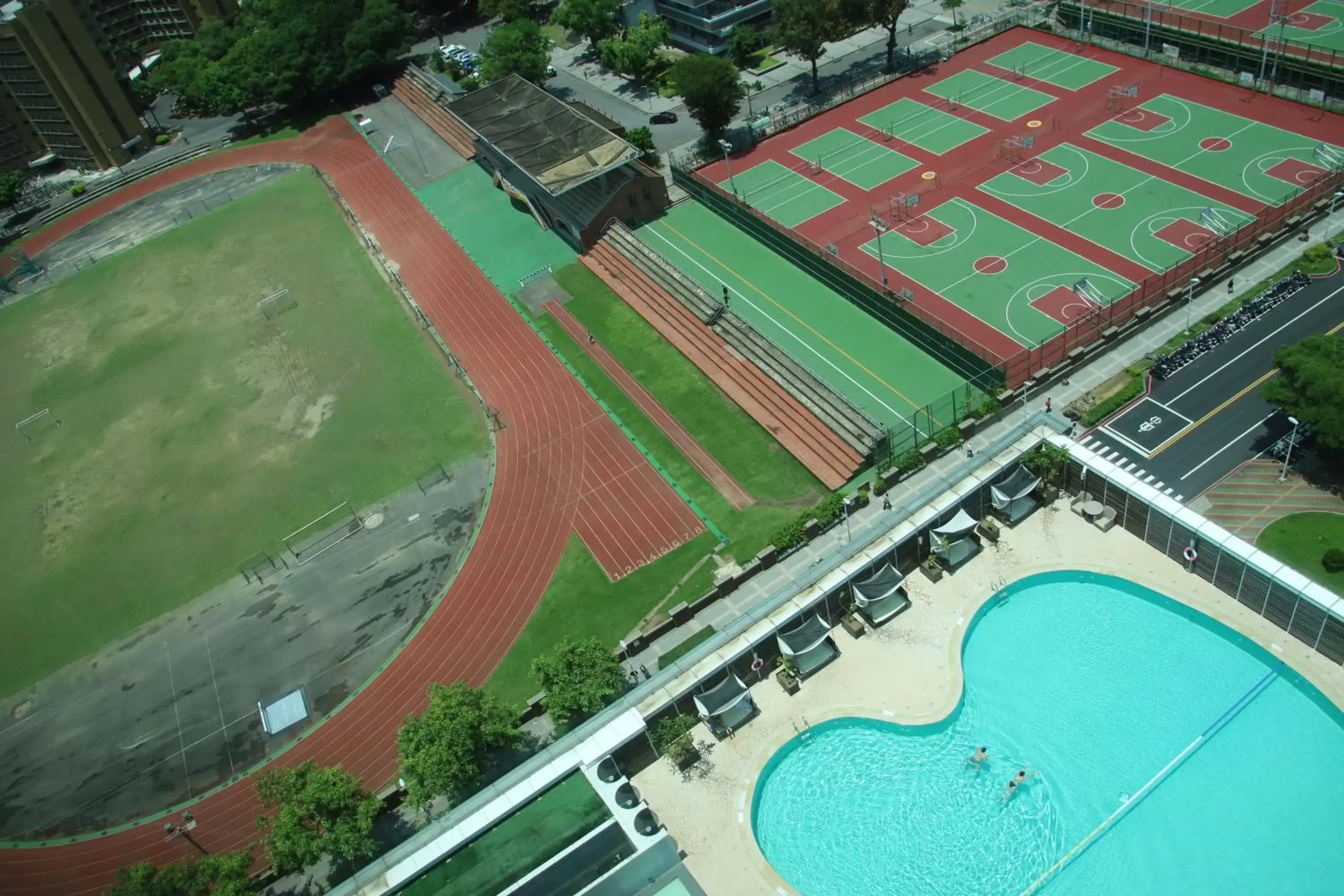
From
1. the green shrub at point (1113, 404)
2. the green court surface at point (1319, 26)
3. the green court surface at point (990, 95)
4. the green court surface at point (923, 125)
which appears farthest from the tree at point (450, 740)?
the green court surface at point (1319, 26)

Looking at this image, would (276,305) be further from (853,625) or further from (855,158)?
(853,625)

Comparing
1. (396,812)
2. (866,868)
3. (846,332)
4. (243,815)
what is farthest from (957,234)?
(243,815)

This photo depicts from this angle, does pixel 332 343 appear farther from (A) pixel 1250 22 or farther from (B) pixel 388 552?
(A) pixel 1250 22

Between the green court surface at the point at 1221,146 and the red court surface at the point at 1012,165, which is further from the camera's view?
the green court surface at the point at 1221,146

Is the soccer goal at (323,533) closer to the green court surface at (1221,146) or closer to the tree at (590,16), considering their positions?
the green court surface at (1221,146)

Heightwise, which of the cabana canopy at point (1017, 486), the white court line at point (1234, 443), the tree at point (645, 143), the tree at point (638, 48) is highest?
the tree at point (638, 48)

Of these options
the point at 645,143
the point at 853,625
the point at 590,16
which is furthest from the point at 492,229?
the point at 853,625

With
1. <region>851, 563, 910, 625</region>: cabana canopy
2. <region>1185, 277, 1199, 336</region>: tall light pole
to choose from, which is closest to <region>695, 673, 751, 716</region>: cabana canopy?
<region>851, 563, 910, 625</region>: cabana canopy
